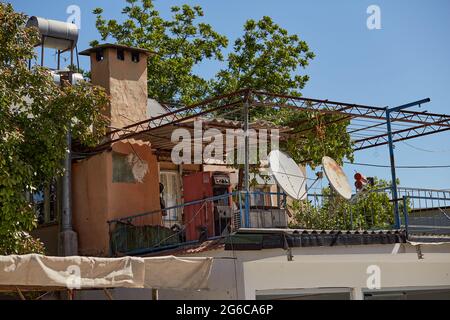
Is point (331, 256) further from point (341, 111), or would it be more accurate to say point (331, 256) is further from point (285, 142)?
point (285, 142)

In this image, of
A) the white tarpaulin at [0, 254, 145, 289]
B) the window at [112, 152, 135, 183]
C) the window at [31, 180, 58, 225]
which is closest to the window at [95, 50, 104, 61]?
the window at [112, 152, 135, 183]

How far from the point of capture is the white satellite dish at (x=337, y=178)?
47.2 ft

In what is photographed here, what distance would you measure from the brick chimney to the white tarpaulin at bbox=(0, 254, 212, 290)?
259 inches

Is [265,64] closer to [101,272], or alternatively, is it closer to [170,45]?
[170,45]

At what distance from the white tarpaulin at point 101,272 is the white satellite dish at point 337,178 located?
159 inches

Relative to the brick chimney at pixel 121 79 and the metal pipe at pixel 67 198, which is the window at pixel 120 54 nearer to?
the brick chimney at pixel 121 79

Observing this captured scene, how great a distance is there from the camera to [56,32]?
18.1 metres

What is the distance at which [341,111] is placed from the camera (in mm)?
15648

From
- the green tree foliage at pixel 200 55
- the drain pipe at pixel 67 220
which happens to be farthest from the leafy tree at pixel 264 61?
the drain pipe at pixel 67 220

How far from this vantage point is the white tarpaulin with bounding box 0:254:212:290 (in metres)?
9.30

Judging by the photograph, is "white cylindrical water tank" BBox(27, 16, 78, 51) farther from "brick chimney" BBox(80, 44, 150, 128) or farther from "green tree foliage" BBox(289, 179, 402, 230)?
"green tree foliage" BBox(289, 179, 402, 230)

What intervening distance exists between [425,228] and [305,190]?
132 inches

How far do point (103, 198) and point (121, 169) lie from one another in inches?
34.2
